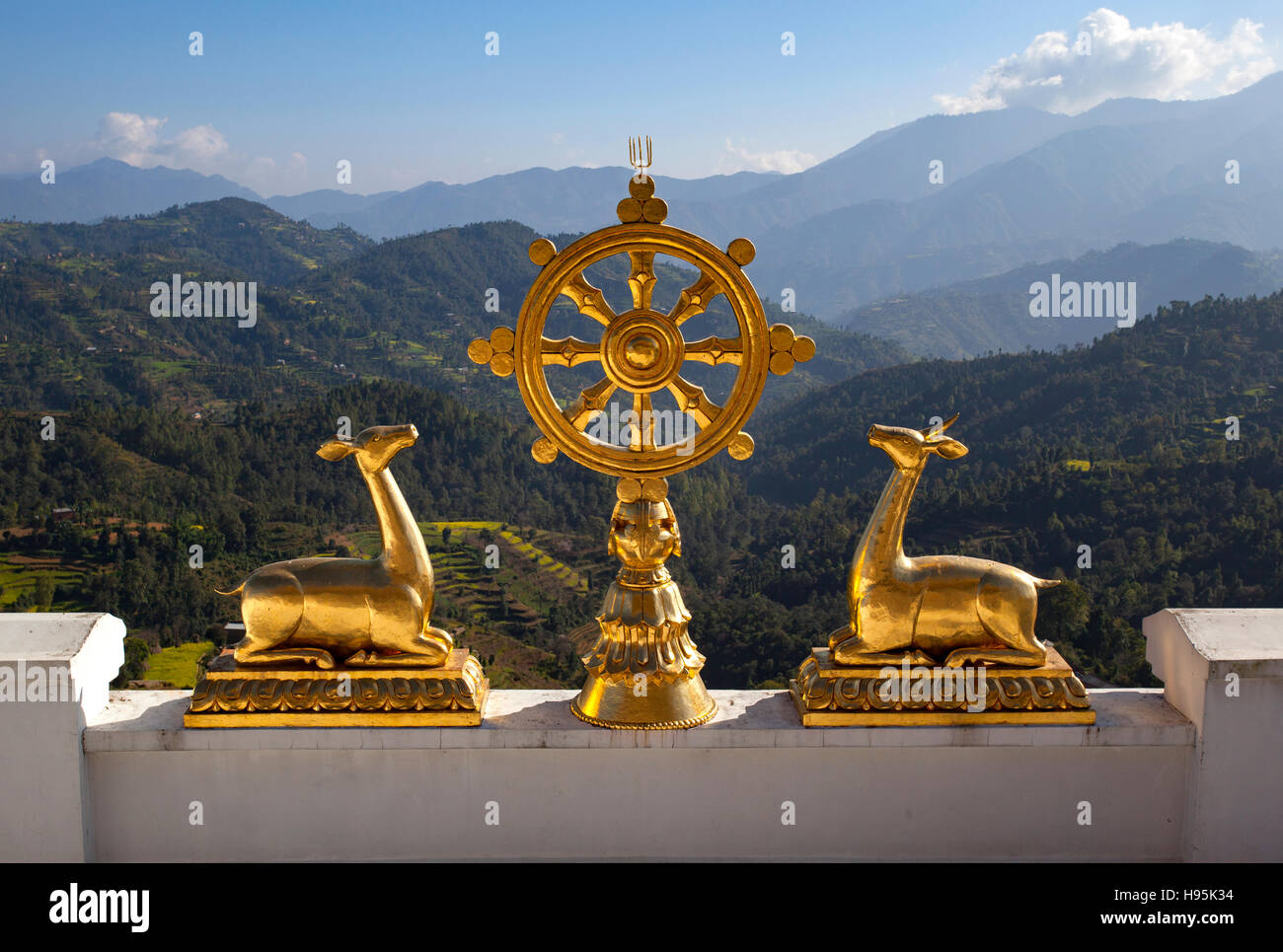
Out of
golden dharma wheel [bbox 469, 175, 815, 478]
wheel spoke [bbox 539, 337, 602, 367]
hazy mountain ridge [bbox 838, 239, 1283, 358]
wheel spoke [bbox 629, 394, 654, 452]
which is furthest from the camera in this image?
hazy mountain ridge [bbox 838, 239, 1283, 358]

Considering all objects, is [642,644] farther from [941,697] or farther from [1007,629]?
[1007,629]

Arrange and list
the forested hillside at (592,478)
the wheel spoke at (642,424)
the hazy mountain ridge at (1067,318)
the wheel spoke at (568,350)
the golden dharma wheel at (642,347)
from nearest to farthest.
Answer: the golden dharma wheel at (642,347), the wheel spoke at (568,350), the wheel spoke at (642,424), the forested hillside at (592,478), the hazy mountain ridge at (1067,318)

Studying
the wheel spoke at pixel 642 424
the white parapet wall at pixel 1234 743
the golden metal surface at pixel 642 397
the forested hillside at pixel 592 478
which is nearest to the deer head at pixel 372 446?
the golden metal surface at pixel 642 397

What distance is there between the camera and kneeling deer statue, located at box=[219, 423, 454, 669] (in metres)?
3.71

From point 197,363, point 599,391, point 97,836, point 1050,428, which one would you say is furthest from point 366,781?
point 197,363

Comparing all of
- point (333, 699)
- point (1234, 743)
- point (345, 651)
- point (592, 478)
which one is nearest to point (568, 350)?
point (345, 651)

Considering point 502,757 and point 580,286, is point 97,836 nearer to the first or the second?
point 502,757

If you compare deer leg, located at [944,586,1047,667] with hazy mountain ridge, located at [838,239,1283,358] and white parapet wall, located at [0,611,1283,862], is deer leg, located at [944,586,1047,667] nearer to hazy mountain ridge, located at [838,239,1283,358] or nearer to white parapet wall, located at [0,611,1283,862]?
white parapet wall, located at [0,611,1283,862]

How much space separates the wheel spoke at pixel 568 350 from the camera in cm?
367

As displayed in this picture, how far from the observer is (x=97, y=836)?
12.4 ft

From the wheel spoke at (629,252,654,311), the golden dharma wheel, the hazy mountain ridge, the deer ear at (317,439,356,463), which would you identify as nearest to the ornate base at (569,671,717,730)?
the golden dharma wheel

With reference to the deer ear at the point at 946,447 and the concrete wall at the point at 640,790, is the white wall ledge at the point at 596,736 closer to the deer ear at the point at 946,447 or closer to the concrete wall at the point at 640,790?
the concrete wall at the point at 640,790

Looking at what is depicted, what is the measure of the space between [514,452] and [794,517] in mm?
12664

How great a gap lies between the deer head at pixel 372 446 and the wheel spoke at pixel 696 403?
976 millimetres
